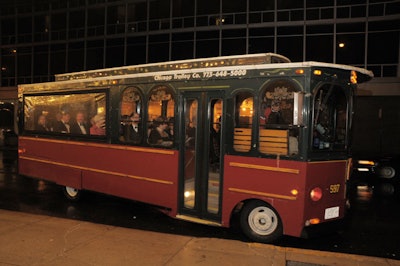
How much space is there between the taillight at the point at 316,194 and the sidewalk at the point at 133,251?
837mm

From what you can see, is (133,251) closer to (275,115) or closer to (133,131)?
(275,115)

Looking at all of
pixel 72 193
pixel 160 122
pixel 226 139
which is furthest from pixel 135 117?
pixel 72 193

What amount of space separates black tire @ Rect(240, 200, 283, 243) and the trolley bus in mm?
16

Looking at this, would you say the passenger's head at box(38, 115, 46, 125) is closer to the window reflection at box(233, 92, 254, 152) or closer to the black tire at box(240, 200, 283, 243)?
the window reflection at box(233, 92, 254, 152)

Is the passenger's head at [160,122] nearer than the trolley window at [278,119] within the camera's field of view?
No

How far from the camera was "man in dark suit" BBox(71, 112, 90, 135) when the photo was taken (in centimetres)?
873

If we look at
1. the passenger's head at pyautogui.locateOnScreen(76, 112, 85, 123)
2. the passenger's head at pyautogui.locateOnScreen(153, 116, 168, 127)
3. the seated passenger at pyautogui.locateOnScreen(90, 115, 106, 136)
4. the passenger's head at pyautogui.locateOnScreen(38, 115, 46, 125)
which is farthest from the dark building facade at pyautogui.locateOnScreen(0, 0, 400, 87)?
the passenger's head at pyautogui.locateOnScreen(153, 116, 168, 127)

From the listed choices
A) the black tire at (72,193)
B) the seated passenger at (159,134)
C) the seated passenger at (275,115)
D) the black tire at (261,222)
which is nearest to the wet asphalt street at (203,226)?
the black tire at (72,193)

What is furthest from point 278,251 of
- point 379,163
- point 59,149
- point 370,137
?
point 370,137

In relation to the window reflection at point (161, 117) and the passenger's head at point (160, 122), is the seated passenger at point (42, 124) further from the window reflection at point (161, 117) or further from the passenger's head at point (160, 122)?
the passenger's head at point (160, 122)

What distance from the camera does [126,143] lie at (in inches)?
310

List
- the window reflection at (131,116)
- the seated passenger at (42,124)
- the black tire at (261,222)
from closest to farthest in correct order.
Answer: the black tire at (261,222)
the window reflection at (131,116)
the seated passenger at (42,124)

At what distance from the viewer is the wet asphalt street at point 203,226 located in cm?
638

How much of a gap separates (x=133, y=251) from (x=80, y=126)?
4.47m
